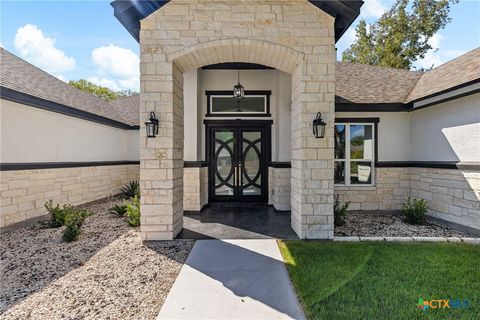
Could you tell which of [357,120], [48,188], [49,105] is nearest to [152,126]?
[49,105]

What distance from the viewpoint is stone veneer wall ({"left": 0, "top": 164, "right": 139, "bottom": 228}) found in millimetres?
5086

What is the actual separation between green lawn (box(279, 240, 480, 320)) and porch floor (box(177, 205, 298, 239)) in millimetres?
743

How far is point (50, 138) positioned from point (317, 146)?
655 cm

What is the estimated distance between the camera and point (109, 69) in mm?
34875

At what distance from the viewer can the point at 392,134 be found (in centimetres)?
679

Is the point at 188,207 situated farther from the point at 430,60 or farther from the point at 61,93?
the point at 430,60

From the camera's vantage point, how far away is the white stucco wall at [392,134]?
6.78 meters

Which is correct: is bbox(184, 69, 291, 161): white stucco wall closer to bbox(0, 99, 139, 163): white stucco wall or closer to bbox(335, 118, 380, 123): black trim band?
bbox(335, 118, 380, 123): black trim band

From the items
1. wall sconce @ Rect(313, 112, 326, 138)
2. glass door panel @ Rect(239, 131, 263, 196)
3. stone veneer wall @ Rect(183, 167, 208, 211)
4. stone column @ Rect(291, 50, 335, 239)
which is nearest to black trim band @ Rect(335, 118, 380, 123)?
glass door panel @ Rect(239, 131, 263, 196)

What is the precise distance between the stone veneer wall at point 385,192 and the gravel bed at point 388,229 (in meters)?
0.57

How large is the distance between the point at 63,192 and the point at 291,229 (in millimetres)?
6069

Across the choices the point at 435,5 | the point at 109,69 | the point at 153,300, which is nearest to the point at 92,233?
the point at 153,300

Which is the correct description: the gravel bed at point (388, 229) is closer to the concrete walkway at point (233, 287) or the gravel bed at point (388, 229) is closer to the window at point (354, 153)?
the window at point (354, 153)

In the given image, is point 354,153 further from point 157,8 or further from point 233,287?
point 157,8
